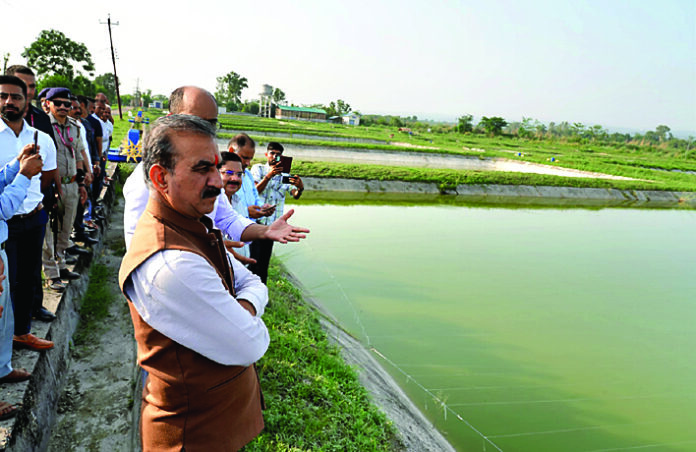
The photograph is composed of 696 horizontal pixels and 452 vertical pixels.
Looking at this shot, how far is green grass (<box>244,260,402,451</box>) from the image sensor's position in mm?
2344

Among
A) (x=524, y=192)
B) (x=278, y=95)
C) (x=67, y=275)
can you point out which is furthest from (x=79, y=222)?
(x=278, y=95)

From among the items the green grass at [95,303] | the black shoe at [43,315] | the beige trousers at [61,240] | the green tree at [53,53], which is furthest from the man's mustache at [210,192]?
the green tree at [53,53]

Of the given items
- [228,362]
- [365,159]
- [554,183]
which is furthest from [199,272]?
[365,159]

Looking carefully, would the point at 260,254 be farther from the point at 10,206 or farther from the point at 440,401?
the point at 440,401

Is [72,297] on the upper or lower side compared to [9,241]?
lower

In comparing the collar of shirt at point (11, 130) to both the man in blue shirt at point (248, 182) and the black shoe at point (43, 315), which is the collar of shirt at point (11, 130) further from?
the man in blue shirt at point (248, 182)

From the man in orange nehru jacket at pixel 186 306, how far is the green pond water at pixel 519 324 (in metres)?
2.73

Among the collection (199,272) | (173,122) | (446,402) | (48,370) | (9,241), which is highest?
(173,122)

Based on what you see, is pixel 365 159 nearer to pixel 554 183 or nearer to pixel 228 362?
pixel 554 183

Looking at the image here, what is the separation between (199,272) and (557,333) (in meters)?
5.16

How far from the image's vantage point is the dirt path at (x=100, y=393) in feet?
6.61

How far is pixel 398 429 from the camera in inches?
109

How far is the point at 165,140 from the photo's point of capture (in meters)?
1.09

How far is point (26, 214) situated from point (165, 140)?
5.86ft
